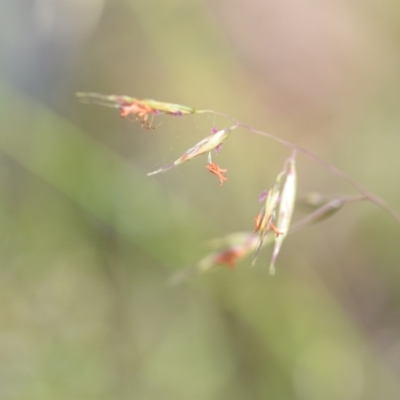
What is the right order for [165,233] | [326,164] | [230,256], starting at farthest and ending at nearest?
[165,233] < [230,256] < [326,164]

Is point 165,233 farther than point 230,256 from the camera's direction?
Yes

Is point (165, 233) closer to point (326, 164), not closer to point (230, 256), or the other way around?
point (230, 256)

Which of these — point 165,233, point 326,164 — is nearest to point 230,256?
point 326,164

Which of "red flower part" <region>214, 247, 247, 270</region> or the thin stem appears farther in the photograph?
"red flower part" <region>214, 247, 247, 270</region>

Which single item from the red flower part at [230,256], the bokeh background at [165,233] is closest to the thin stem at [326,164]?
the red flower part at [230,256]

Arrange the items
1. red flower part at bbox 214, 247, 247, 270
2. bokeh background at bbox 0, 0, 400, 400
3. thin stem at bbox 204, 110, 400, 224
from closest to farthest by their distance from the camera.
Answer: thin stem at bbox 204, 110, 400, 224, red flower part at bbox 214, 247, 247, 270, bokeh background at bbox 0, 0, 400, 400

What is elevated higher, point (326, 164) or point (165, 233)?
point (326, 164)

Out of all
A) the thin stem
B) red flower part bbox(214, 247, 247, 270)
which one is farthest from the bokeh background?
the thin stem

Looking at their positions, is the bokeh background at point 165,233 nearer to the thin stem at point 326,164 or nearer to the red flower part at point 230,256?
the red flower part at point 230,256

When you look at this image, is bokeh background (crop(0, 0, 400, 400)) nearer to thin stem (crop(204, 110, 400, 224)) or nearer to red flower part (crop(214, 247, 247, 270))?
red flower part (crop(214, 247, 247, 270))
